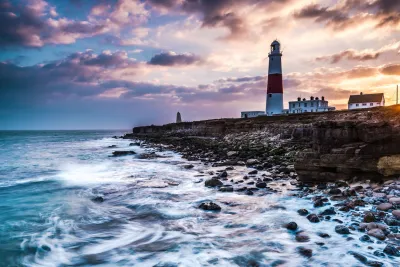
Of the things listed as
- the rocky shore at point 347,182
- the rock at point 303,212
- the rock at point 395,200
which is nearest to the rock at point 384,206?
the rocky shore at point 347,182

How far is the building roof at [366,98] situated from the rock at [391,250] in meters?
47.0

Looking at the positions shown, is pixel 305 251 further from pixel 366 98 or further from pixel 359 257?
pixel 366 98

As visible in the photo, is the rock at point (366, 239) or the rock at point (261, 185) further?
the rock at point (261, 185)

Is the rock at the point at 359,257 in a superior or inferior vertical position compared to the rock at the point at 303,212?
inferior

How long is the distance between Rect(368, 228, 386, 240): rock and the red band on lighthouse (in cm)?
3639

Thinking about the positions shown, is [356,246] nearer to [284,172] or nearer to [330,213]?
[330,213]

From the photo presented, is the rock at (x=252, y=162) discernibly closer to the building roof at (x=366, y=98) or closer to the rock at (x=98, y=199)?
the rock at (x=98, y=199)

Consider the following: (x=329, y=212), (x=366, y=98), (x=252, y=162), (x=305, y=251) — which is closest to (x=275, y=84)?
(x=366, y=98)

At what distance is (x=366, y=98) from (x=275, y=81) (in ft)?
57.8

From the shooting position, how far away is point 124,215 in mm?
8031

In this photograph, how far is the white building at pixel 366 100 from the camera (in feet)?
144

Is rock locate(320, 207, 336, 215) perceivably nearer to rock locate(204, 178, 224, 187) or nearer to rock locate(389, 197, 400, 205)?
rock locate(389, 197, 400, 205)

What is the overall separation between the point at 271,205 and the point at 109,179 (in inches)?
357

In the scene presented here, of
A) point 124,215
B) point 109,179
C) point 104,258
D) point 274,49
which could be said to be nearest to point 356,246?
point 104,258
